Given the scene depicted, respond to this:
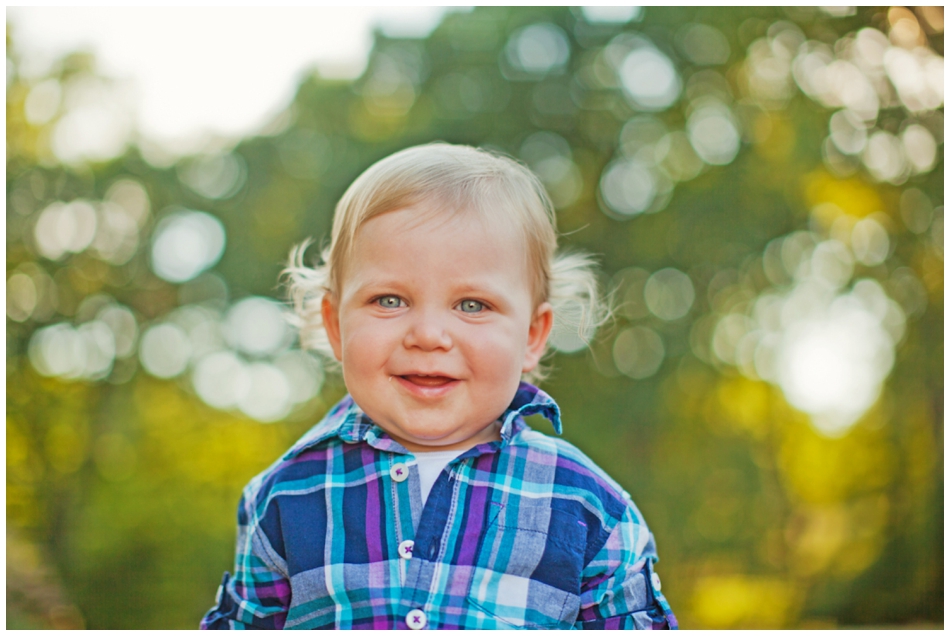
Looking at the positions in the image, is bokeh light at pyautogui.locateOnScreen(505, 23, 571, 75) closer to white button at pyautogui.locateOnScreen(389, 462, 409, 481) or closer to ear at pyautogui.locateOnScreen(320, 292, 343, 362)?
ear at pyautogui.locateOnScreen(320, 292, 343, 362)

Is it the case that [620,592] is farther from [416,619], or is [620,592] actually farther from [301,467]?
[301,467]

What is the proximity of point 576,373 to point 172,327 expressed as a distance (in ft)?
7.12

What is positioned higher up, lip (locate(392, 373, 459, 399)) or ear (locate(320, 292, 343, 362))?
ear (locate(320, 292, 343, 362))

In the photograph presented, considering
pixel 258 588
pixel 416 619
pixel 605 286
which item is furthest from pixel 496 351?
pixel 605 286

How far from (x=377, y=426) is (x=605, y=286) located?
8.71ft

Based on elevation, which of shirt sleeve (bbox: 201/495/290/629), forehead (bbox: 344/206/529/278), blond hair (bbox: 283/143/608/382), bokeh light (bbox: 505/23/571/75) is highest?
bokeh light (bbox: 505/23/571/75)

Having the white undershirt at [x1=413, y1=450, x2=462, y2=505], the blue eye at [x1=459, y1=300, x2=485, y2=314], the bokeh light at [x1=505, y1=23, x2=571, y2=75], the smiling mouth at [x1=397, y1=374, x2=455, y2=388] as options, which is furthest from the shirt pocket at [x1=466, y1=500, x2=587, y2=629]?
the bokeh light at [x1=505, y1=23, x2=571, y2=75]

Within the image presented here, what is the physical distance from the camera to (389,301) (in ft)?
4.12

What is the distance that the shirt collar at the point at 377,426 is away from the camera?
1.30 m

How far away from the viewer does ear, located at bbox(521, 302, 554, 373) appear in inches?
55.4

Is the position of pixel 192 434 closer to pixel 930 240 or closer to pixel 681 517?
pixel 681 517

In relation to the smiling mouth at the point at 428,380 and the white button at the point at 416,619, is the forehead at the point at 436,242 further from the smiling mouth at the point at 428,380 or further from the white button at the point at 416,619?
the white button at the point at 416,619

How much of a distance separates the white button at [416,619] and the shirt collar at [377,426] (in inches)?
10.2

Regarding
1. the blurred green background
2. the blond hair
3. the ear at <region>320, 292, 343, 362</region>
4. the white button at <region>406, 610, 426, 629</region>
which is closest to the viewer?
the white button at <region>406, 610, 426, 629</region>
